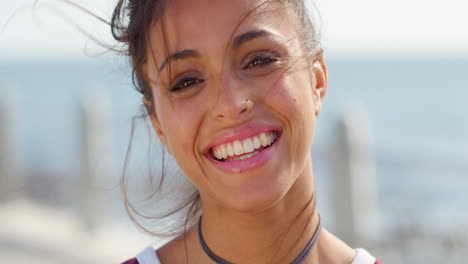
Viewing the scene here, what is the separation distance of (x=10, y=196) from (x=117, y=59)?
7.07 meters

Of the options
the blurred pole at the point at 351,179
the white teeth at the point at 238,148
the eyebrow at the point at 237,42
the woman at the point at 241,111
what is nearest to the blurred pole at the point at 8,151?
the blurred pole at the point at 351,179

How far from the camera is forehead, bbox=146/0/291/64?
7.72 feet

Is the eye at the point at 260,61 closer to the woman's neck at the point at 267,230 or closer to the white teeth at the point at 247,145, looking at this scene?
the white teeth at the point at 247,145

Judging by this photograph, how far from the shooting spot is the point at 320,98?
Result: 269 cm

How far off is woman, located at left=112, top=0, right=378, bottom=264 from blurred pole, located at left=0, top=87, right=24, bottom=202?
7206 millimetres

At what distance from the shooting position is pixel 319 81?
2.70 meters

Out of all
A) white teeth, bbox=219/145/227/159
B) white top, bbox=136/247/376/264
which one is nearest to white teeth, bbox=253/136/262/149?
white teeth, bbox=219/145/227/159

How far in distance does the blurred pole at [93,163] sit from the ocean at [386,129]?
19 centimetres

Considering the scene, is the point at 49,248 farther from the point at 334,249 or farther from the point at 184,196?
the point at 334,249

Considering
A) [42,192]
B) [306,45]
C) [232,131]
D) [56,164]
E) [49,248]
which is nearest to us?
[232,131]

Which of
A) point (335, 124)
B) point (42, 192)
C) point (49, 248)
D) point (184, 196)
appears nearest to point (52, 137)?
point (42, 192)

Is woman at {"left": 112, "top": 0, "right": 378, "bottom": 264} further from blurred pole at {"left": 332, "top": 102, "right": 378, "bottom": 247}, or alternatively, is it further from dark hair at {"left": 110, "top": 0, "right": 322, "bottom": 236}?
blurred pole at {"left": 332, "top": 102, "right": 378, "bottom": 247}

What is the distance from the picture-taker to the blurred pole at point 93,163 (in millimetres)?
8617

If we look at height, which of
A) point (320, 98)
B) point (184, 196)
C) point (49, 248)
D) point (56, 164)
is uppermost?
point (320, 98)
